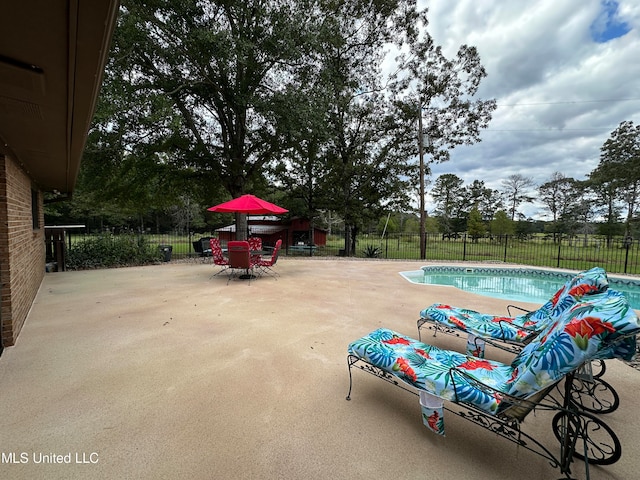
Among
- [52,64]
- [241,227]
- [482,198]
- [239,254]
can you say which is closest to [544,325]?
[52,64]

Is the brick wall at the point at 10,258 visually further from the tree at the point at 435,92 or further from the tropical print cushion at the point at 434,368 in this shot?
the tree at the point at 435,92

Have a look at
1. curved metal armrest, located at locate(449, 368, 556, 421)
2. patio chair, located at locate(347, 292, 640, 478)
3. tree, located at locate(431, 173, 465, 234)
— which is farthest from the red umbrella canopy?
tree, located at locate(431, 173, 465, 234)

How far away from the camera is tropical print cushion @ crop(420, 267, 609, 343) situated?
2.53m

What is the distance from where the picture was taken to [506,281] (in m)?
8.92

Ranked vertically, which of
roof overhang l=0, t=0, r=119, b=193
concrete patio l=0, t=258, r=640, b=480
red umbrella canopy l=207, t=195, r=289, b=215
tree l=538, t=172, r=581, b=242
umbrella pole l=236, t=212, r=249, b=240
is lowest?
concrete patio l=0, t=258, r=640, b=480

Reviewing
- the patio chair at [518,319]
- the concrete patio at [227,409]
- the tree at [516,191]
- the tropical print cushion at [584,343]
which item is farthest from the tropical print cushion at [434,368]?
the tree at [516,191]

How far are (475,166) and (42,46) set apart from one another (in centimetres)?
3249

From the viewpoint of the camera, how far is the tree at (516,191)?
3042 cm

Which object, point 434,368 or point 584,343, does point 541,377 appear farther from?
point 434,368

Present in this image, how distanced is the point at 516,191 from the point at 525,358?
121ft

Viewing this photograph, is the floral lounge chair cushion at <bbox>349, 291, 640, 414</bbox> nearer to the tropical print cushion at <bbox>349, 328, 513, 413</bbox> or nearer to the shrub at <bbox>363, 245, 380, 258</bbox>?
the tropical print cushion at <bbox>349, 328, 513, 413</bbox>

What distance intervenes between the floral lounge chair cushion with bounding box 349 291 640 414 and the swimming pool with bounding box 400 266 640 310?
5423mm

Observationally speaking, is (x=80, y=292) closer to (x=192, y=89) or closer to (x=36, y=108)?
(x=36, y=108)

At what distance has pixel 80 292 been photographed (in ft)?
18.8
